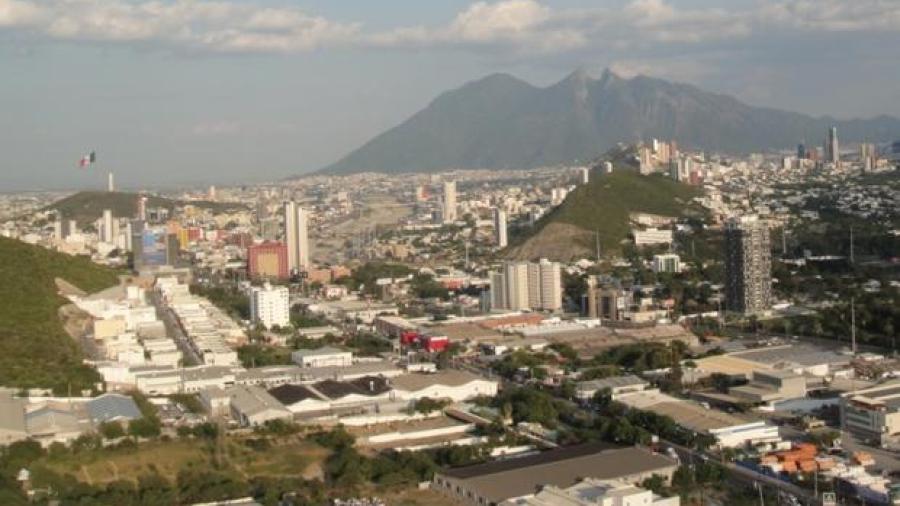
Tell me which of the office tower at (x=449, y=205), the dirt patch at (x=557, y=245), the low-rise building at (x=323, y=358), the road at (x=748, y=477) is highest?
the office tower at (x=449, y=205)

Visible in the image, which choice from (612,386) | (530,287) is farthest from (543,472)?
(530,287)

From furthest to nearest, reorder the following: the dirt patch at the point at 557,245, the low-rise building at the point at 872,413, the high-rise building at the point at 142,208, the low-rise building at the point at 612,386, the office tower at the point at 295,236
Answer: the high-rise building at the point at 142,208, the office tower at the point at 295,236, the dirt patch at the point at 557,245, the low-rise building at the point at 612,386, the low-rise building at the point at 872,413

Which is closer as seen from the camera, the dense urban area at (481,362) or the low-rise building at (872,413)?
the dense urban area at (481,362)

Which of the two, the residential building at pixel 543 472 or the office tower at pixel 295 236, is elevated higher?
the office tower at pixel 295 236

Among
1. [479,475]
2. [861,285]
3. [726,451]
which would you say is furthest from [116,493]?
[861,285]

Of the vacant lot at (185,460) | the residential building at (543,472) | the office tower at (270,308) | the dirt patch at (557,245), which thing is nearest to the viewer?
the residential building at (543,472)

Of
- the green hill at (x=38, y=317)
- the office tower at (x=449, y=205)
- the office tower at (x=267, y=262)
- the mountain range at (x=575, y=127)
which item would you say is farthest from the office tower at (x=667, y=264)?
the mountain range at (x=575, y=127)

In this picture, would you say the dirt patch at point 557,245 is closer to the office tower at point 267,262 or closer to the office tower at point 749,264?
the office tower at point 267,262

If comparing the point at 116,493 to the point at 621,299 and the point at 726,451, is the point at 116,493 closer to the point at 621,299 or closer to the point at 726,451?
the point at 726,451
